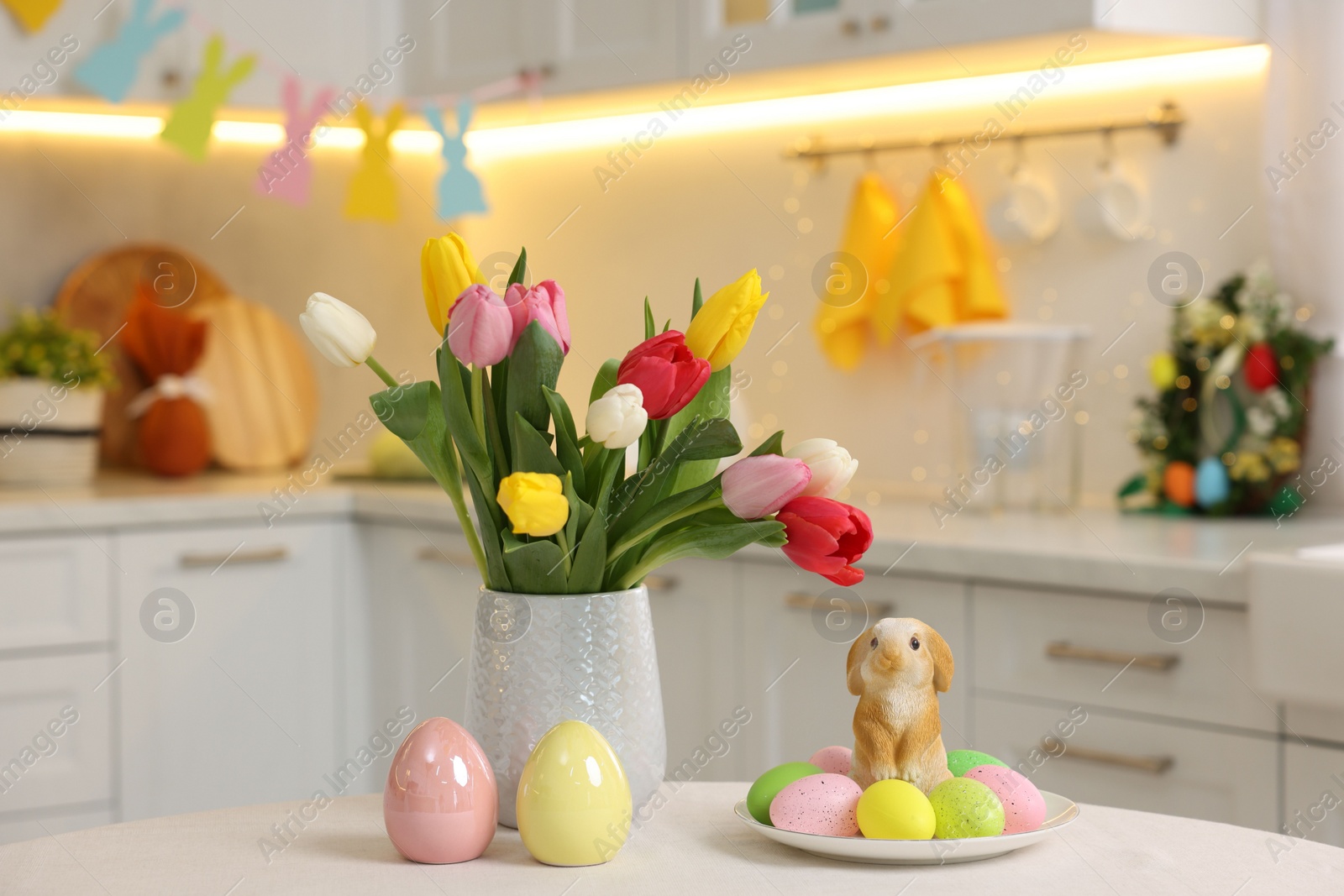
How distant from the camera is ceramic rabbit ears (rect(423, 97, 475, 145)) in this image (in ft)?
9.34

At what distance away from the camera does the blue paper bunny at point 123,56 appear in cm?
265

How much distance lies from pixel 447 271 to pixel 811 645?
124 cm

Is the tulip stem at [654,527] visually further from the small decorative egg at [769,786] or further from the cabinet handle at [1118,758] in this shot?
the cabinet handle at [1118,758]

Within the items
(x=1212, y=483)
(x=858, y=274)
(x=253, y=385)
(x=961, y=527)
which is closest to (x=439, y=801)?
(x=961, y=527)

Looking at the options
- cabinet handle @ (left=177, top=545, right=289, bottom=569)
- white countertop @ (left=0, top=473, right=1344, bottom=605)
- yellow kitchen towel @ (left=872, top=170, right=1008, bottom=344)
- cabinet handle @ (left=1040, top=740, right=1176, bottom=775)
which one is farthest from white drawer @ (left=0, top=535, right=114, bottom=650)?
cabinet handle @ (left=1040, top=740, right=1176, bottom=775)

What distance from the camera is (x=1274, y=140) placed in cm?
209

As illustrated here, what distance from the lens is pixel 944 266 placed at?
2.40 metres

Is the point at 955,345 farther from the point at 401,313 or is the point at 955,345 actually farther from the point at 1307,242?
the point at 401,313

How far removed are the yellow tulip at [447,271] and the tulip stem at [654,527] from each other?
0.18m

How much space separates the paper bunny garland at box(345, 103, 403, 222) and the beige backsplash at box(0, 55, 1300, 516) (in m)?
0.13

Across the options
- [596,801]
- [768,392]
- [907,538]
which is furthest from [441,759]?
[768,392]

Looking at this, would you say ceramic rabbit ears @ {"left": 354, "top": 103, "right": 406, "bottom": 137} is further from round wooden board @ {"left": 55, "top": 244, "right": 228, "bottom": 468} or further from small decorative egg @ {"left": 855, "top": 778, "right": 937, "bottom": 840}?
small decorative egg @ {"left": 855, "top": 778, "right": 937, "bottom": 840}

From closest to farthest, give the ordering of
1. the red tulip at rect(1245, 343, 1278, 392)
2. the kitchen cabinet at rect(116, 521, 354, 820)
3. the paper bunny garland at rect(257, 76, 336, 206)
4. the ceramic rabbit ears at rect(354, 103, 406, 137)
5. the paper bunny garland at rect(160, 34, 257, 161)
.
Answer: the red tulip at rect(1245, 343, 1278, 392), the kitchen cabinet at rect(116, 521, 354, 820), the paper bunny garland at rect(160, 34, 257, 161), the paper bunny garland at rect(257, 76, 336, 206), the ceramic rabbit ears at rect(354, 103, 406, 137)

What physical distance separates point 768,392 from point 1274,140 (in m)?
1.07
